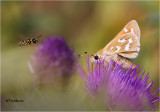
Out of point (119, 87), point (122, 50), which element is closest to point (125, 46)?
point (122, 50)

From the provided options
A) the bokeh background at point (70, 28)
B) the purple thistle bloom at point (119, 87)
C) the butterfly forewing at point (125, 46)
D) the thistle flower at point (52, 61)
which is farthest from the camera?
the bokeh background at point (70, 28)

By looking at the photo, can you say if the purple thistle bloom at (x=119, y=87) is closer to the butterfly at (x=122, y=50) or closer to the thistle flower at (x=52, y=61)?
the butterfly at (x=122, y=50)

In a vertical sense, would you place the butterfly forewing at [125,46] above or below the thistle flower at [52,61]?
above

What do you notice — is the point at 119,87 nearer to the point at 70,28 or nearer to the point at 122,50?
the point at 122,50

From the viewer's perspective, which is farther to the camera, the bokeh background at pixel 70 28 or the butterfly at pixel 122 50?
the bokeh background at pixel 70 28

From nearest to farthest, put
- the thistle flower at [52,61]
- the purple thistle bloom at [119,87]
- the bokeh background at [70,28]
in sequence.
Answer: the purple thistle bloom at [119,87] → the thistle flower at [52,61] → the bokeh background at [70,28]

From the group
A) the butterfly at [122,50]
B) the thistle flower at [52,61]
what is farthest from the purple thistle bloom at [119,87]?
the thistle flower at [52,61]

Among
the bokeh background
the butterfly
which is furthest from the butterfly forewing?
the bokeh background

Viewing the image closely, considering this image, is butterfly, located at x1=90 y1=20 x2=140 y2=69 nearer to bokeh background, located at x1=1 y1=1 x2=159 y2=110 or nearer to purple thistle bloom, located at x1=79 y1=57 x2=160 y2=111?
purple thistle bloom, located at x1=79 y1=57 x2=160 y2=111
